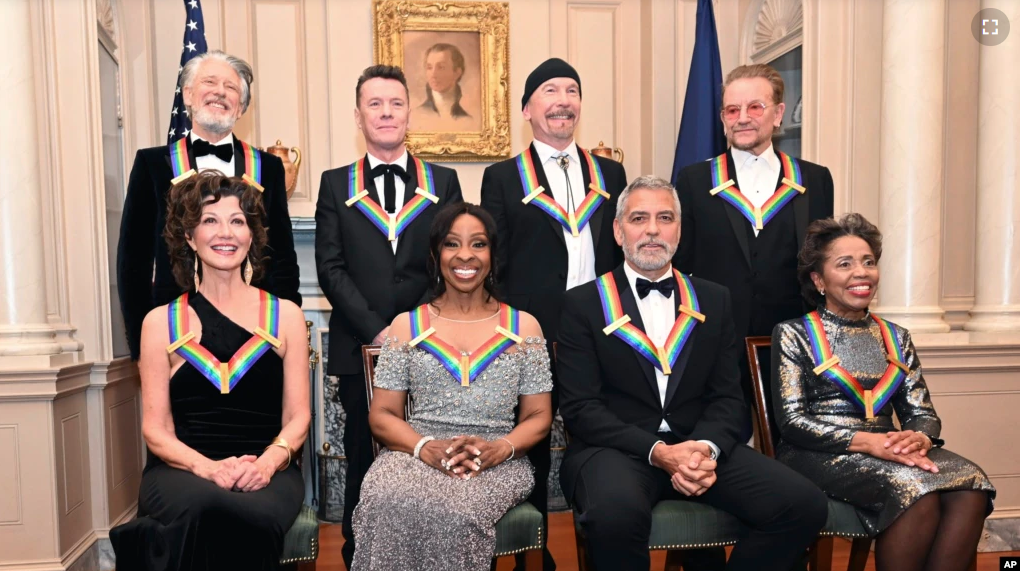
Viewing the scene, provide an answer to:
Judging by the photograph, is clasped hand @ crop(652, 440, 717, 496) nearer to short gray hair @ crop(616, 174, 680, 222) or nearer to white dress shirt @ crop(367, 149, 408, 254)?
short gray hair @ crop(616, 174, 680, 222)

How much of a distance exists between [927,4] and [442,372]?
295 centimetres

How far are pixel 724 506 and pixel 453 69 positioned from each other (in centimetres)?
347

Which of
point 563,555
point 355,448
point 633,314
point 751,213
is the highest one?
point 751,213

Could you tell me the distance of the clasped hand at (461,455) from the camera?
258cm

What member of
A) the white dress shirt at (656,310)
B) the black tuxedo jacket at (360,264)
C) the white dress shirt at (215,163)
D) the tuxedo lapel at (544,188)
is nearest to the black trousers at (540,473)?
the white dress shirt at (656,310)

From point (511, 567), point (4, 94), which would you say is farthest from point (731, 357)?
point (4, 94)

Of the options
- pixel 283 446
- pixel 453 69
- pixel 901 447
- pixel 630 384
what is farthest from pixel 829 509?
pixel 453 69

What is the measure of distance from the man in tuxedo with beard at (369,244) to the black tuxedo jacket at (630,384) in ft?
2.06

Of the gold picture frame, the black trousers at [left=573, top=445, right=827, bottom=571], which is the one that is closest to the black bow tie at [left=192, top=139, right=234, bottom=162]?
the black trousers at [left=573, top=445, right=827, bottom=571]

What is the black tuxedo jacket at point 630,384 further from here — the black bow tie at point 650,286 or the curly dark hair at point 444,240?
the curly dark hair at point 444,240

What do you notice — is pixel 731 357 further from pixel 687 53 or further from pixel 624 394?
pixel 687 53

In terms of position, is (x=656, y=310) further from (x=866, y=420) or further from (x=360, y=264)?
(x=360, y=264)

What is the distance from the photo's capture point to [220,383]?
103 inches

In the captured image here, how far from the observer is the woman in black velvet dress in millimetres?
2396
